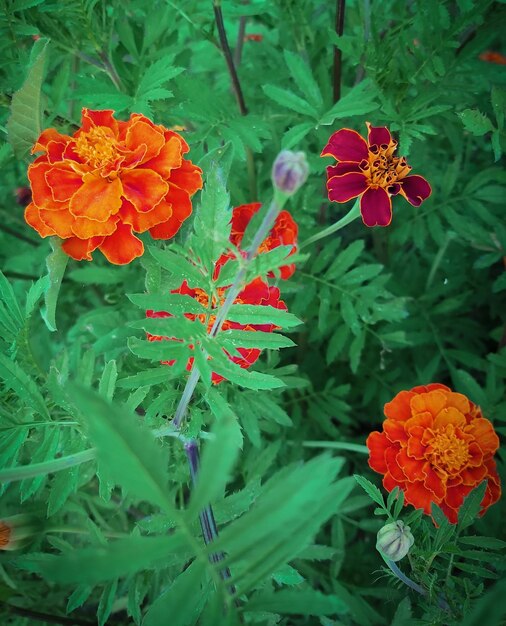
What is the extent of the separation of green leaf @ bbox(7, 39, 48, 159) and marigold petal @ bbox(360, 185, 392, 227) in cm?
44

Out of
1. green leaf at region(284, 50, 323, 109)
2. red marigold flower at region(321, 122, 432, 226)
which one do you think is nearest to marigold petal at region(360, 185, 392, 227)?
red marigold flower at region(321, 122, 432, 226)

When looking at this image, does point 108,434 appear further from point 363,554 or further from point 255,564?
point 363,554

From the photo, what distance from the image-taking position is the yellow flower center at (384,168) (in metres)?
0.76

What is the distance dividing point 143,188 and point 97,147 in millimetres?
94

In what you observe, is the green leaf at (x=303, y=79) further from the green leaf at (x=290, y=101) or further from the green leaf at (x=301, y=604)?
the green leaf at (x=301, y=604)

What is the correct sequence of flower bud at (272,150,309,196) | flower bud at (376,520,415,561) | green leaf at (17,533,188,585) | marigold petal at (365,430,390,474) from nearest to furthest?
green leaf at (17,533,188,585) < flower bud at (272,150,309,196) < flower bud at (376,520,415,561) < marigold petal at (365,430,390,474)

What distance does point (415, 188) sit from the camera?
78 centimetres

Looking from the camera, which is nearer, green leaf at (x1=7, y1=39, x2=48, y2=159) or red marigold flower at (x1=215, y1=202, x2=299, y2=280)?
green leaf at (x1=7, y1=39, x2=48, y2=159)

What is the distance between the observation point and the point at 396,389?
1274mm

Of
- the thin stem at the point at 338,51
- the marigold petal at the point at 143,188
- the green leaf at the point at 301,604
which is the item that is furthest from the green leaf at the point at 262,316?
the thin stem at the point at 338,51

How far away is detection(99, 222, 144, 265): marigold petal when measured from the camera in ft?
2.35

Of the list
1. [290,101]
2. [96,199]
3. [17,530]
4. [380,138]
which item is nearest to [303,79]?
[290,101]

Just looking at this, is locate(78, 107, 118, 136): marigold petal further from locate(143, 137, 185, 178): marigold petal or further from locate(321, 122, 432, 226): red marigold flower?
locate(321, 122, 432, 226): red marigold flower

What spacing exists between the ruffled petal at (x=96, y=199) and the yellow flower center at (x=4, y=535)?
43 centimetres
